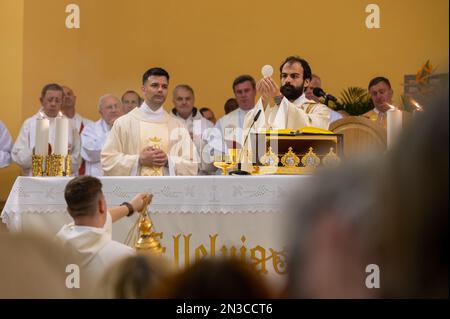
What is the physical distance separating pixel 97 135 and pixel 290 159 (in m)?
3.75

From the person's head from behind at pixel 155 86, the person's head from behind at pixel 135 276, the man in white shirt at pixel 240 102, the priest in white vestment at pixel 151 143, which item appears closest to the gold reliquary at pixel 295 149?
the priest in white vestment at pixel 151 143

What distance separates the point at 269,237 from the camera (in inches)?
147

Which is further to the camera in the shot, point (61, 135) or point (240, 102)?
point (240, 102)

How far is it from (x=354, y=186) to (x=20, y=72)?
7881mm

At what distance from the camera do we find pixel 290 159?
401 cm

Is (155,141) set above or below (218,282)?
above

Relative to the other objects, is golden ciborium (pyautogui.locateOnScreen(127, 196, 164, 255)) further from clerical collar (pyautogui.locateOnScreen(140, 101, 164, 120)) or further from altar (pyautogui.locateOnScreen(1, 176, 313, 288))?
clerical collar (pyautogui.locateOnScreen(140, 101, 164, 120))

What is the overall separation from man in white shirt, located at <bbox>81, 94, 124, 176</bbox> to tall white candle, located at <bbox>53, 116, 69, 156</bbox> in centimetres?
292

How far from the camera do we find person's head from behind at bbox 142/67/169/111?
201 inches

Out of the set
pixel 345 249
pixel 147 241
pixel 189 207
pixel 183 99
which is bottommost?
pixel 147 241

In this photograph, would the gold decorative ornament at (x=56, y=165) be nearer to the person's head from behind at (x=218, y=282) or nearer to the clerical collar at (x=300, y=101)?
the clerical collar at (x=300, y=101)

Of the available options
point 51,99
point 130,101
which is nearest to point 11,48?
point 51,99

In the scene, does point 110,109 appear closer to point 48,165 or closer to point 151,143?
point 151,143

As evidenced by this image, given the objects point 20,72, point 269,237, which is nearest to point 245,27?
point 20,72
